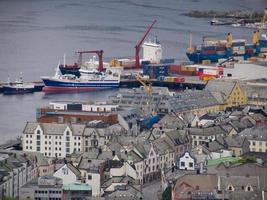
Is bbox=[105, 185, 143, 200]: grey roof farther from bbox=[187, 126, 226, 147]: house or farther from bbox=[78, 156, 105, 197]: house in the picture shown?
bbox=[187, 126, 226, 147]: house

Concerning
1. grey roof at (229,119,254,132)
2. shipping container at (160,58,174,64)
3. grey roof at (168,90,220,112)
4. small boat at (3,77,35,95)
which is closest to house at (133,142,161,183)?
grey roof at (229,119,254,132)

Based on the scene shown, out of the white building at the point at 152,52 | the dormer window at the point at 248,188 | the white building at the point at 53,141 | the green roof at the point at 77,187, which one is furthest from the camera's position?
the white building at the point at 152,52

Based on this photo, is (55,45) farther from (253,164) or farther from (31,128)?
(253,164)

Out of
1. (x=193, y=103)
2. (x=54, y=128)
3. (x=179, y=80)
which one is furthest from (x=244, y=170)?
(x=179, y=80)

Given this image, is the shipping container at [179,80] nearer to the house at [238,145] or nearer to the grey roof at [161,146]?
the grey roof at [161,146]

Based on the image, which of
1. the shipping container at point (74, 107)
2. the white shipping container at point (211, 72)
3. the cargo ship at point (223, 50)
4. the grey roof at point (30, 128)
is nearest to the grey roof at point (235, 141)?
the grey roof at point (30, 128)

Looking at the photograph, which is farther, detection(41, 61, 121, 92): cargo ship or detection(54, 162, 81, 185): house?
detection(41, 61, 121, 92): cargo ship
